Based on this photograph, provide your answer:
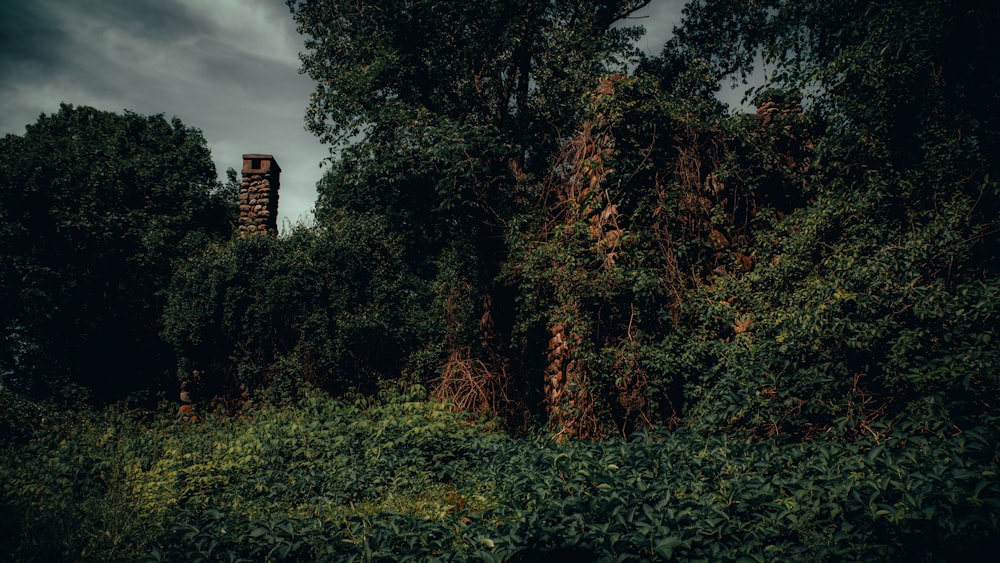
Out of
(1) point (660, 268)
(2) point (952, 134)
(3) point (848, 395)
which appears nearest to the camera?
(3) point (848, 395)

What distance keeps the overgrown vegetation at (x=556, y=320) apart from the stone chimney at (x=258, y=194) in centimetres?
126

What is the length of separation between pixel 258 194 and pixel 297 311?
4468 millimetres

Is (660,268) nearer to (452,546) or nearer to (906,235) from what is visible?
(906,235)

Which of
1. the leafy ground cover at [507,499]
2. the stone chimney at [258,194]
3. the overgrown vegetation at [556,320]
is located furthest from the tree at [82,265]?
the leafy ground cover at [507,499]

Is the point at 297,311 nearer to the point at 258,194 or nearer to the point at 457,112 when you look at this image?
the point at 258,194

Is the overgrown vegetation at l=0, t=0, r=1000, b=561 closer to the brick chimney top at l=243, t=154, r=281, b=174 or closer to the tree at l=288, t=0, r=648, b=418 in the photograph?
the tree at l=288, t=0, r=648, b=418

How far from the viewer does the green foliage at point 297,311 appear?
1060 cm

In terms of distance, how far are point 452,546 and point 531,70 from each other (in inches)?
452

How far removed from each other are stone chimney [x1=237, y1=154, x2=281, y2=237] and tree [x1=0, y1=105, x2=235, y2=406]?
120cm

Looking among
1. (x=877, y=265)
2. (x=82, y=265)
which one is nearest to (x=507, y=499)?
(x=877, y=265)

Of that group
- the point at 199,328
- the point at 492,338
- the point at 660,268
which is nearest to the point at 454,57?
the point at 492,338

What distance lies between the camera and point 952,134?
581 cm

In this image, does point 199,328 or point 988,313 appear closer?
point 988,313

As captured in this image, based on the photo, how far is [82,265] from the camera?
12234 mm
